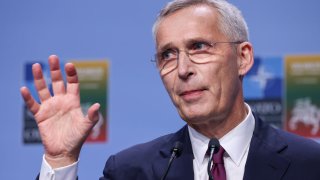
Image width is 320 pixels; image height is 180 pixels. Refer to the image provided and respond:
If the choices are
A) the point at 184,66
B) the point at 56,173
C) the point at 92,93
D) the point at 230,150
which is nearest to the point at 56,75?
the point at 56,173

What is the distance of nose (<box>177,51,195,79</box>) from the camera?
80.1 inches

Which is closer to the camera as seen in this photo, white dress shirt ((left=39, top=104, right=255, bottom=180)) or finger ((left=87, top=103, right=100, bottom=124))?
finger ((left=87, top=103, right=100, bottom=124))

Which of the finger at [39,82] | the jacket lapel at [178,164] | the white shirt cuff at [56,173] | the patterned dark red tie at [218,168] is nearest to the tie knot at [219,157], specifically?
the patterned dark red tie at [218,168]

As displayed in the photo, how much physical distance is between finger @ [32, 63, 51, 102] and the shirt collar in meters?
0.54

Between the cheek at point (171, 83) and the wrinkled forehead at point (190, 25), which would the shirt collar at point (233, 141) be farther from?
the wrinkled forehead at point (190, 25)

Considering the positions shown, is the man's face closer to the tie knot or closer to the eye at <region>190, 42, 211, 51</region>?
the eye at <region>190, 42, 211, 51</region>

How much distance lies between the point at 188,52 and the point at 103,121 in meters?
1.25

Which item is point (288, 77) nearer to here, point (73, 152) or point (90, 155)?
point (90, 155)

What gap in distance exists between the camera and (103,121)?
3227mm

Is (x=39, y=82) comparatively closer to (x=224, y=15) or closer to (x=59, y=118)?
(x=59, y=118)

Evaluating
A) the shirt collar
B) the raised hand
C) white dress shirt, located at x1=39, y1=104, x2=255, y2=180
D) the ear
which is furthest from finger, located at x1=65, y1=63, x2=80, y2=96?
the ear

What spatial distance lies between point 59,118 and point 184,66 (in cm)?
45

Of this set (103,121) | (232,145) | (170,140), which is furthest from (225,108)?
(103,121)

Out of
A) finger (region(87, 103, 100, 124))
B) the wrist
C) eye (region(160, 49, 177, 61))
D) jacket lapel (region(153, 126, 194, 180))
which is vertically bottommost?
jacket lapel (region(153, 126, 194, 180))
